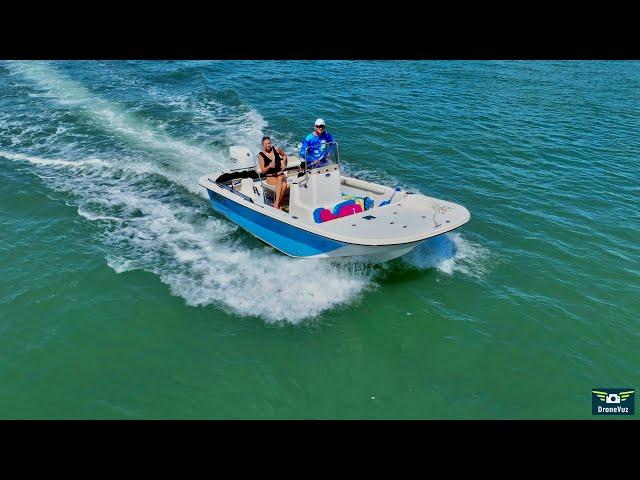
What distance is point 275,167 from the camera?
38.2 feet

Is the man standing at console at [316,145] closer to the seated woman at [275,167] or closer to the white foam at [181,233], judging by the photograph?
the seated woman at [275,167]

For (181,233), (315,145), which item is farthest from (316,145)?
(181,233)

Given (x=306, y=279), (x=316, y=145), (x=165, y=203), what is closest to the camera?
(x=306, y=279)

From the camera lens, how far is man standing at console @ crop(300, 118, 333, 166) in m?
10.9

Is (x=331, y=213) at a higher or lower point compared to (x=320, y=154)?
lower

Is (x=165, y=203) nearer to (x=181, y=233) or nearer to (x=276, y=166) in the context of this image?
(x=181, y=233)

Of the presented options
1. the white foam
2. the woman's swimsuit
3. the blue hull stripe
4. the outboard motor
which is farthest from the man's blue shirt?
the outboard motor

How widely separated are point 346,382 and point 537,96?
19081 mm

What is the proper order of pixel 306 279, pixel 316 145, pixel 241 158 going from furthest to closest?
pixel 241 158, pixel 316 145, pixel 306 279

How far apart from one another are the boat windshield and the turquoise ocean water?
2.35m

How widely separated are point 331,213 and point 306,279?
160 centimetres

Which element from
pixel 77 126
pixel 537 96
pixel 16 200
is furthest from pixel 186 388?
pixel 537 96

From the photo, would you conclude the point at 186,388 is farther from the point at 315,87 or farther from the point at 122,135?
the point at 315,87

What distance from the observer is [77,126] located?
17719mm
